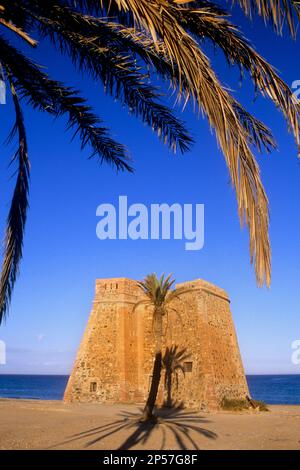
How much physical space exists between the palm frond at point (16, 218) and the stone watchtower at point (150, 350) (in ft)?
56.6

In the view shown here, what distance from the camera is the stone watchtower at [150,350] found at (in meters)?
23.6

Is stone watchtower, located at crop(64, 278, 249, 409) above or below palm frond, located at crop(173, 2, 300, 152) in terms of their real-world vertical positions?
below

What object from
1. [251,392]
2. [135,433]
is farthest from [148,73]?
[251,392]

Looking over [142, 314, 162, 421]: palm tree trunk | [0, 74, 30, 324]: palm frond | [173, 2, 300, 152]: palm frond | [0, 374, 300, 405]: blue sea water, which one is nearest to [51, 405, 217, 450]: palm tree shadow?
[142, 314, 162, 421]: palm tree trunk

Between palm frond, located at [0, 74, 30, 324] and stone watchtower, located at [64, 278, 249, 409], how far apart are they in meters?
17.3

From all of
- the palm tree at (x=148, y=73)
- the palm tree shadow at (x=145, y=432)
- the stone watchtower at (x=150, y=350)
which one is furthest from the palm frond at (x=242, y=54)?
the stone watchtower at (x=150, y=350)

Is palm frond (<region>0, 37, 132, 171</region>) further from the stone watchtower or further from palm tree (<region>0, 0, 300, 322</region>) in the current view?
the stone watchtower

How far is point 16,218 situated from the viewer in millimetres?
6383

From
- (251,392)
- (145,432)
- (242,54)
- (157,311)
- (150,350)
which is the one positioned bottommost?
(251,392)

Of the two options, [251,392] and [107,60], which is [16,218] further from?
[251,392]

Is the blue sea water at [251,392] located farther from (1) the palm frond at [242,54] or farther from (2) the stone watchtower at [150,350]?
(1) the palm frond at [242,54]

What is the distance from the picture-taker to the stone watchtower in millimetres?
23641

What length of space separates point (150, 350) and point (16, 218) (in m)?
22.2
